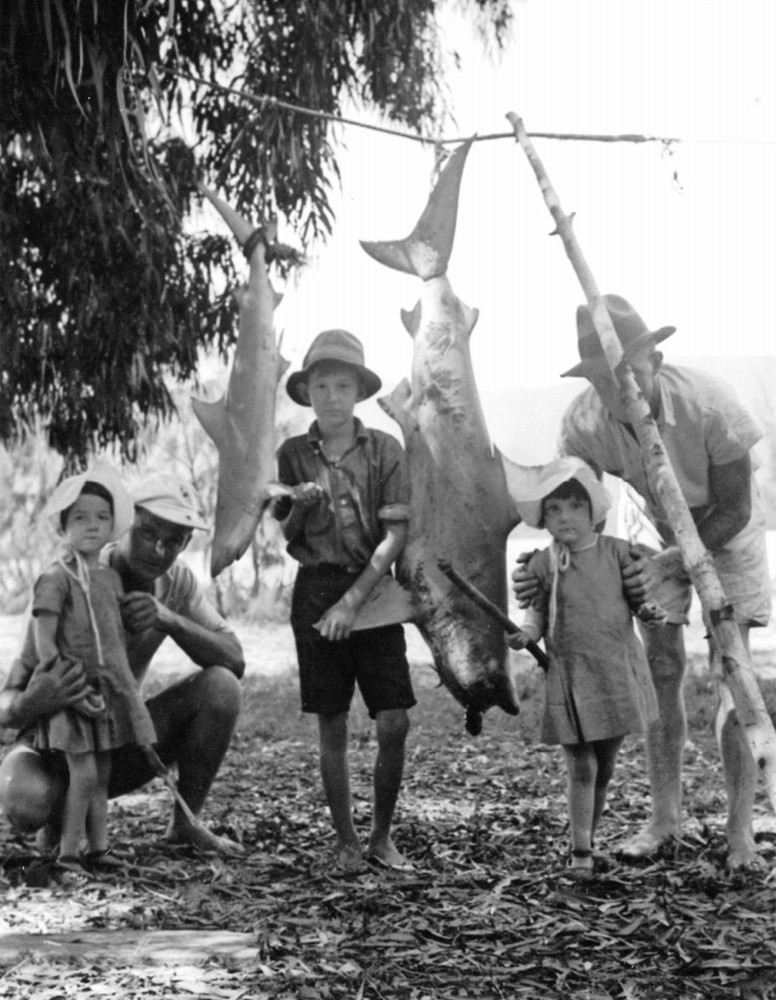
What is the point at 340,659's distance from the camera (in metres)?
4.21

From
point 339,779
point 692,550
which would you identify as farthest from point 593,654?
point 692,550

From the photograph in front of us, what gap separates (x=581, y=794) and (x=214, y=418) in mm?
1489

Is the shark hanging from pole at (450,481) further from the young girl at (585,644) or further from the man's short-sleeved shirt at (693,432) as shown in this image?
the man's short-sleeved shirt at (693,432)

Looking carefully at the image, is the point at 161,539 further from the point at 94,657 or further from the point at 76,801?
the point at 76,801

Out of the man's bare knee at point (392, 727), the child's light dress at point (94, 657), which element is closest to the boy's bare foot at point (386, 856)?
the man's bare knee at point (392, 727)

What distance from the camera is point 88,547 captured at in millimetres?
4281

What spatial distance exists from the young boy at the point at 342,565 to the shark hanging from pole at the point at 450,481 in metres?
0.24

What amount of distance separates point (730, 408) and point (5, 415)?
542cm

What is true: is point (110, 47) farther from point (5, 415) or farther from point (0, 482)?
point (0, 482)

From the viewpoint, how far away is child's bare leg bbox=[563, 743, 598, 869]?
391cm

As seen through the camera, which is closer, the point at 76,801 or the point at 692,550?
the point at 692,550

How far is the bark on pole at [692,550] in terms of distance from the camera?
2.67 metres

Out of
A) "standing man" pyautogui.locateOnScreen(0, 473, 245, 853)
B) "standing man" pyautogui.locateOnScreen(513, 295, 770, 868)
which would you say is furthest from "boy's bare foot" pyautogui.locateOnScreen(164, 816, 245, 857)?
"standing man" pyautogui.locateOnScreen(513, 295, 770, 868)

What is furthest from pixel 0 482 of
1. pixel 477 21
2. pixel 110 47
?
pixel 110 47
